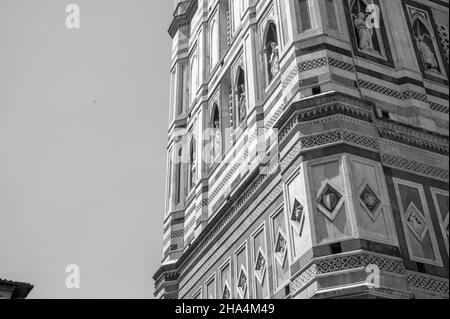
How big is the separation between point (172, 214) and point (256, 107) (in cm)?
362

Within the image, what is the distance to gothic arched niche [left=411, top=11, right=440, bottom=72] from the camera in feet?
38.6

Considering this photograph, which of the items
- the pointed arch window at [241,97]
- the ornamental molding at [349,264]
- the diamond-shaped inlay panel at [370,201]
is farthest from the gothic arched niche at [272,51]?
the ornamental molding at [349,264]

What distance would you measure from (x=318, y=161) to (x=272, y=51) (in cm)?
377

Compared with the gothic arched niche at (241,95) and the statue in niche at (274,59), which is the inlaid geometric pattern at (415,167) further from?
the gothic arched niche at (241,95)

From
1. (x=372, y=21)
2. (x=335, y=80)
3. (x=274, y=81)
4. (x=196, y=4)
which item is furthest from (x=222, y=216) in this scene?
(x=196, y=4)

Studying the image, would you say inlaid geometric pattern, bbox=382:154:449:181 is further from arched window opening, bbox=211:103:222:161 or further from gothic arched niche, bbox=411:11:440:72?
arched window opening, bbox=211:103:222:161

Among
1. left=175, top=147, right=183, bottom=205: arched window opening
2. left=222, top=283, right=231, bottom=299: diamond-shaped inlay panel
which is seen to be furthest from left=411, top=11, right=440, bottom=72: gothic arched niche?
left=175, top=147, right=183, bottom=205: arched window opening

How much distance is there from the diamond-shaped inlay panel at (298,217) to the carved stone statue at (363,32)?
333cm

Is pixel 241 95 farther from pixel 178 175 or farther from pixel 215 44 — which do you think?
pixel 178 175

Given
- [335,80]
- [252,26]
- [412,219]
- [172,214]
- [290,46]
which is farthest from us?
[172,214]

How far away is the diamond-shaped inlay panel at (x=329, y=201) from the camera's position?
29.0ft

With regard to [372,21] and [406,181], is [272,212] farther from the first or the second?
[372,21]

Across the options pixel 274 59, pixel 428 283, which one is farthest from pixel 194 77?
pixel 428 283

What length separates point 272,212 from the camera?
10.3 metres
